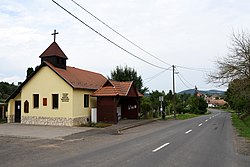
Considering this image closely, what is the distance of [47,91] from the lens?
27750 millimetres

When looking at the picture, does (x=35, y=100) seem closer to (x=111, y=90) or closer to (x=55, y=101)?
(x=55, y=101)

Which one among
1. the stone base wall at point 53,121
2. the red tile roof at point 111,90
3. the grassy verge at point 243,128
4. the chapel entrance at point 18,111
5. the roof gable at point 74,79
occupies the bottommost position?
the grassy verge at point 243,128

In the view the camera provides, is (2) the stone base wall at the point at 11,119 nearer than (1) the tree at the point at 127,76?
Yes

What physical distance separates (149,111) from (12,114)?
17.0 meters

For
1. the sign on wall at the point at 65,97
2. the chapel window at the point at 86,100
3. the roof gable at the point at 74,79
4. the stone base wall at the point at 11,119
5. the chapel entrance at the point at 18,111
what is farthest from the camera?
the chapel entrance at the point at 18,111

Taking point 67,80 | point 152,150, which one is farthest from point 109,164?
point 67,80

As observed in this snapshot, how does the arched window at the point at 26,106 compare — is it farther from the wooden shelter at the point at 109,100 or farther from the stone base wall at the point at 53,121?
the wooden shelter at the point at 109,100

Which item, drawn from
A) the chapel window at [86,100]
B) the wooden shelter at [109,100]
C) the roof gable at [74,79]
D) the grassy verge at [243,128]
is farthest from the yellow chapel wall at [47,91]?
the grassy verge at [243,128]

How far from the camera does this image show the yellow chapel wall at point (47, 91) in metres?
26.6

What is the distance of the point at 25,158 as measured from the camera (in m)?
10.7

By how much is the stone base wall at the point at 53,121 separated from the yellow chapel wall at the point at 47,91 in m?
0.28

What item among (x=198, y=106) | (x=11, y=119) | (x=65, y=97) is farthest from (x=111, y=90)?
(x=198, y=106)

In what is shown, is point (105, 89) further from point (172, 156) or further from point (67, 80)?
point (172, 156)

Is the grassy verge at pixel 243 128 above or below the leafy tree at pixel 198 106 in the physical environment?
below
